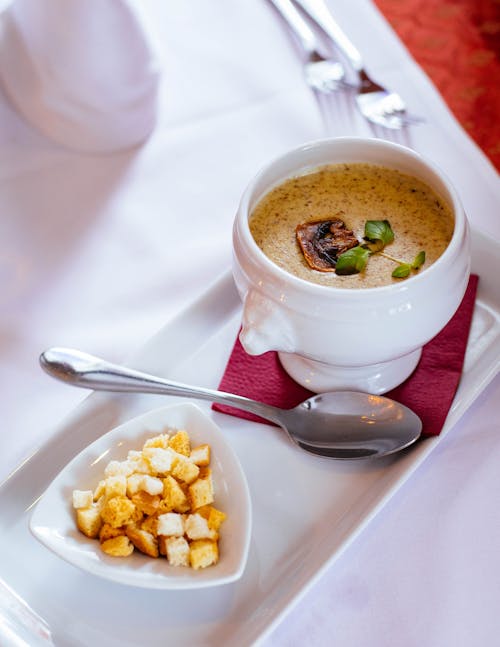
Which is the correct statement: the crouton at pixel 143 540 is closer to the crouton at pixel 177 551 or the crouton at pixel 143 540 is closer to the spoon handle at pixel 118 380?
the crouton at pixel 177 551

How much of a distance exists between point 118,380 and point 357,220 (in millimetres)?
356

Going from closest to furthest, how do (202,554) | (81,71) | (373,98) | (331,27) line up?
(202,554)
(81,71)
(373,98)
(331,27)

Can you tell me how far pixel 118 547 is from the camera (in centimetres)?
88

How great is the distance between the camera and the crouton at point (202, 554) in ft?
2.82

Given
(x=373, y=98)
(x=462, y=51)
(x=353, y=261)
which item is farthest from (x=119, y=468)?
(x=462, y=51)

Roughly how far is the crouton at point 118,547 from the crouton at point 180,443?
0.12 meters

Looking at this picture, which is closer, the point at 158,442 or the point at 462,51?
the point at 158,442

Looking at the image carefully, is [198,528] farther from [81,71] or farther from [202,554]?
[81,71]

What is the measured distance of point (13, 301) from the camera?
47.9 inches

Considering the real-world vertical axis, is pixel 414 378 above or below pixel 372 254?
below

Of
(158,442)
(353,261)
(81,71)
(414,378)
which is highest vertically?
(81,71)

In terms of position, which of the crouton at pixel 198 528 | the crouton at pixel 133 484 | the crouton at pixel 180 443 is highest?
the crouton at pixel 133 484

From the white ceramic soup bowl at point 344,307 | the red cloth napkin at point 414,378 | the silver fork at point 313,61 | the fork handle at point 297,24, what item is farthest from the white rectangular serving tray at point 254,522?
the fork handle at point 297,24

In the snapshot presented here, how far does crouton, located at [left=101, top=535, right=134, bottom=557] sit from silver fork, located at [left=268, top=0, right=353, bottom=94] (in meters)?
0.90
